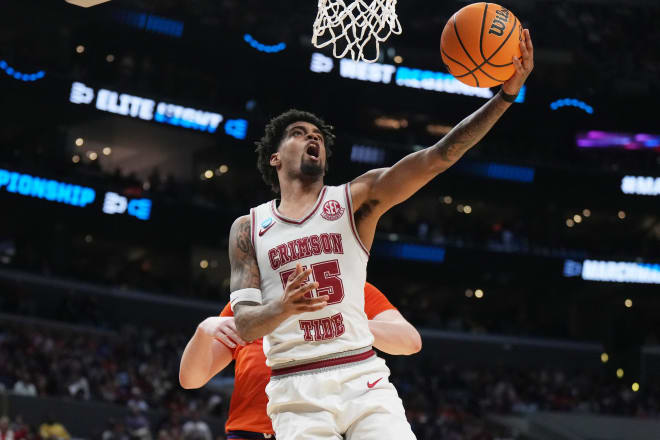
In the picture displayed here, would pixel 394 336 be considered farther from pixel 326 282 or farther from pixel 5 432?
pixel 5 432

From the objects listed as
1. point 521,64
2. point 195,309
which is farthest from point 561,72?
point 521,64

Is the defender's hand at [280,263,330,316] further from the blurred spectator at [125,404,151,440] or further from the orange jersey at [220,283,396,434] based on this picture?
the blurred spectator at [125,404,151,440]

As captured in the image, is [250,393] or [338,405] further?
[250,393]

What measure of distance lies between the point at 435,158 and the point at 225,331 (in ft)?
4.55

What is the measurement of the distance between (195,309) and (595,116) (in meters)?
14.9

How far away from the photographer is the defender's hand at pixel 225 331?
473 centimetres

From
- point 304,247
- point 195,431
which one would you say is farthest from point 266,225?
point 195,431

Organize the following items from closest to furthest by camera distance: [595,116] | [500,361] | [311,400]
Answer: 1. [311,400]
2. [500,361]
3. [595,116]

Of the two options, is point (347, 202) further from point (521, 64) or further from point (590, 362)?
point (590, 362)

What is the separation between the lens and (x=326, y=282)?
446cm

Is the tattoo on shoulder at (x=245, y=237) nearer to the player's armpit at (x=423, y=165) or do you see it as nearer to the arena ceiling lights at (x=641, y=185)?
the player's armpit at (x=423, y=165)

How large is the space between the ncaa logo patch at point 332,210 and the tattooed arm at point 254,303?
1.38ft

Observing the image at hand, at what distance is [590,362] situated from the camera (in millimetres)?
30141

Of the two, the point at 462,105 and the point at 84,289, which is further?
the point at 462,105
